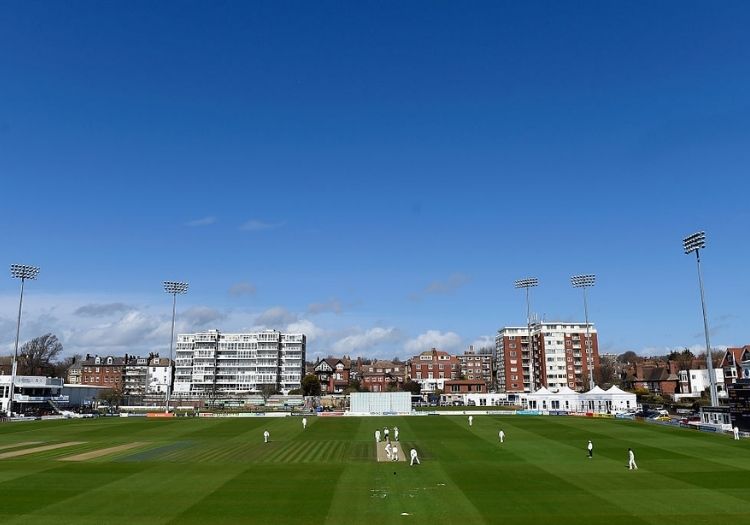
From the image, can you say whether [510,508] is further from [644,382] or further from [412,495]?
[644,382]

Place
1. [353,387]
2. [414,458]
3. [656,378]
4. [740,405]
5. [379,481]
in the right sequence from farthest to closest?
[353,387]
[656,378]
[740,405]
[414,458]
[379,481]

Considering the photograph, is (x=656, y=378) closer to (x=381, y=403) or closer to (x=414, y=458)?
(x=381, y=403)

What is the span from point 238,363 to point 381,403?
97631 millimetres

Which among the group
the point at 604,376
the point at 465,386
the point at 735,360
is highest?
the point at 735,360

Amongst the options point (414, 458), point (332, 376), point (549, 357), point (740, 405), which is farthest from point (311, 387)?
point (414, 458)

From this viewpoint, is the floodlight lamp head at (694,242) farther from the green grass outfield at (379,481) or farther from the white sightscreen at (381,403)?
the white sightscreen at (381,403)

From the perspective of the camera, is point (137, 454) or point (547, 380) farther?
point (547, 380)

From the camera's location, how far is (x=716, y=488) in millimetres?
34281

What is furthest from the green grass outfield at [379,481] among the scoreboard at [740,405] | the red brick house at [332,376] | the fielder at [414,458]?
the red brick house at [332,376]

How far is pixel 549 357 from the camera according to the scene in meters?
173

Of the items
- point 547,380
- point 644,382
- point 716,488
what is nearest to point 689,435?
point 716,488

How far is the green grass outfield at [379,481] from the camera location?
2767cm

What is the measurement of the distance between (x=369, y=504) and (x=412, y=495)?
10.8ft

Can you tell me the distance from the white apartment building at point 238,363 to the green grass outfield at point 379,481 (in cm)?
12358
